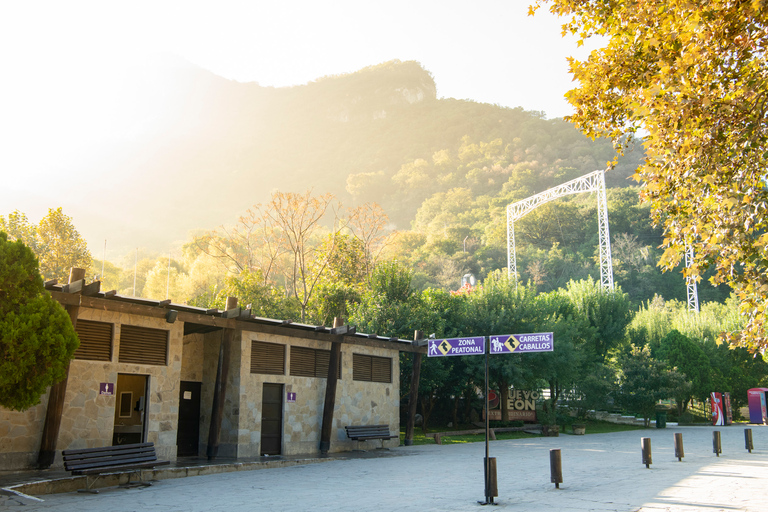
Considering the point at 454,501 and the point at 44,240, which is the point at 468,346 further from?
the point at 44,240

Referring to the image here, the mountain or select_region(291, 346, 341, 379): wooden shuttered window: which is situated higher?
the mountain

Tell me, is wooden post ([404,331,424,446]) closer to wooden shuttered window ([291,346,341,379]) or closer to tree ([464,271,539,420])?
wooden shuttered window ([291,346,341,379])

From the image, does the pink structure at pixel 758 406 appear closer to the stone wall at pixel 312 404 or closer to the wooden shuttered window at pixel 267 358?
the stone wall at pixel 312 404

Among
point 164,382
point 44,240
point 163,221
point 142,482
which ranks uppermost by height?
point 163,221

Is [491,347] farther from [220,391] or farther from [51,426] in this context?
[51,426]

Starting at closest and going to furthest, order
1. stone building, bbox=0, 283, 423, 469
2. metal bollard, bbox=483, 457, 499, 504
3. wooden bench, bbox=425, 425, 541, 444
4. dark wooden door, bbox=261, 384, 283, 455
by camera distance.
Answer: metal bollard, bbox=483, 457, 499, 504
stone building, bbox=0, 283, 423, 469
dark wooden door, bbox=261, 384, 283, 455
wooden bench, bbox=425, 425, 541, 444

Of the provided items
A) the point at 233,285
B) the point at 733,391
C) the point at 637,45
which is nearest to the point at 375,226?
the point at 233,285

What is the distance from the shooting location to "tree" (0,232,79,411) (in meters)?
9.15

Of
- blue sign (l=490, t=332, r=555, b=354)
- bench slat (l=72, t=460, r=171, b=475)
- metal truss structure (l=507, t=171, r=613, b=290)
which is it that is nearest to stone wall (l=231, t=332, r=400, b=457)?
bench slat (l=72, t=460, r=171, b=475)

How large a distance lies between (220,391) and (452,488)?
23.1 ft

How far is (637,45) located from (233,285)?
3236 cm

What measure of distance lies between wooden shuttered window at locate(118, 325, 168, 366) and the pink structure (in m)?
38.2

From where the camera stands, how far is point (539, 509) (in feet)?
29.8

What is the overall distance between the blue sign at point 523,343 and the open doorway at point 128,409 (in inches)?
361
